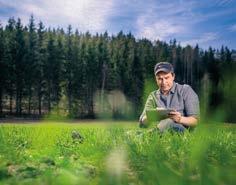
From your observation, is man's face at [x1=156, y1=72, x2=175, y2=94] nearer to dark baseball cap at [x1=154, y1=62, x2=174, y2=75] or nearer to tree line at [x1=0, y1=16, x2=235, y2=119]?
dark baseball cap at [x1=154, y1=62, x2=174, y2=75]

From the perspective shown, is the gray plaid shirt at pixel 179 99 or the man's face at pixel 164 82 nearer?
the gray plaid shirt at pixel 179 99

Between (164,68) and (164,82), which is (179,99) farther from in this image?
(164,68)

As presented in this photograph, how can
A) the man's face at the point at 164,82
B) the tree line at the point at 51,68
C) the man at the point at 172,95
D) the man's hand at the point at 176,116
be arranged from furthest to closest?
1. the tree line at the point at 51,68
2. the man's face at the point at 164,82
3. the man at the point at 172,95
4. the man's hand at the point at 176,116

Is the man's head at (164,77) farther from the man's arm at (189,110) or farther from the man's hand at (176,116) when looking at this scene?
the man's hand at (176,116)

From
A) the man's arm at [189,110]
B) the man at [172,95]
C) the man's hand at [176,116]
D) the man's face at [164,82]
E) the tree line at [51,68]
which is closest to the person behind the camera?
the man's hand at [176,116]

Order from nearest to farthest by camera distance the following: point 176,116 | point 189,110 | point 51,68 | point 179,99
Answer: point 176,116 → point 189,110 → point 179,99 → point 51,68

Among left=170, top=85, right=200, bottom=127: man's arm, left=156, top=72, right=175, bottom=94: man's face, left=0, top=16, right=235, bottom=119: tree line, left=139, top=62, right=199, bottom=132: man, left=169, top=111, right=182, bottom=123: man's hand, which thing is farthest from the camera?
left=0, top=16, right=235, bottom=119: tree line

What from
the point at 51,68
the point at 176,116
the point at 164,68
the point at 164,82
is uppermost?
the point at 51,68

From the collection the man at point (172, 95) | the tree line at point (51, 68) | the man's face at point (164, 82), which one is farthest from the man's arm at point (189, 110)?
the tree line at point (51, 68)

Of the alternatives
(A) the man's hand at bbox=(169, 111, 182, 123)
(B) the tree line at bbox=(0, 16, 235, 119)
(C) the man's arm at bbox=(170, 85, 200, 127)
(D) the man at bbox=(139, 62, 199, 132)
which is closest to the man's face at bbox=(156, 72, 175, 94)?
(D) the man at bbox=(139, 62, 199, 132)

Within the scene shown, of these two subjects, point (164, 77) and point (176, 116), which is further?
point (164, 77)

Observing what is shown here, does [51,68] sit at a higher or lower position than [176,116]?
higher

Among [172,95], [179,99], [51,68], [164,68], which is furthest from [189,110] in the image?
[51,68]

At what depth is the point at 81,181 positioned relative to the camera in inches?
25.9
